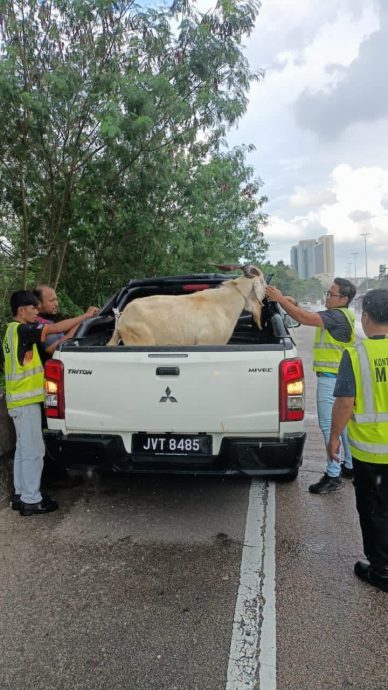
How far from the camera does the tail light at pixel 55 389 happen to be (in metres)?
3.42

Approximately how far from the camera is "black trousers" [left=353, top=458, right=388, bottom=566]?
2834mm

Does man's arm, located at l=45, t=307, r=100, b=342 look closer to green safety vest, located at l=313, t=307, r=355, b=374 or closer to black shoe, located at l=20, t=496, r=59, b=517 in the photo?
black shoe, located at l=20, t=496, r=59, b=517

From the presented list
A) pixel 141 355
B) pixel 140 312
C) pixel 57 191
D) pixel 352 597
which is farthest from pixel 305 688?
pixel 57 191

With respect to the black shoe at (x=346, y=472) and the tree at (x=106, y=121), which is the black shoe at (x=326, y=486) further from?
the tree at (x=106, y=121)

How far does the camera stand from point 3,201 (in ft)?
24.2

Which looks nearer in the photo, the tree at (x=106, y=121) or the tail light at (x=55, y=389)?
the tail light at (x=55, y=389)

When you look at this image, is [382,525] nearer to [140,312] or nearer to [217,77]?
[140,312]

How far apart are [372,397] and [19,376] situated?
267 cm

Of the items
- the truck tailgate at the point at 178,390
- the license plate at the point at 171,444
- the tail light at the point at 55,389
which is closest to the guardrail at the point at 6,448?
the tail light at the point at 55,389

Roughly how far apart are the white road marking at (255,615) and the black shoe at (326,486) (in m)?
0.71

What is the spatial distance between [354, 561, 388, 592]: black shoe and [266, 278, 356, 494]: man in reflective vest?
1376 mm

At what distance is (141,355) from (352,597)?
6.36ft

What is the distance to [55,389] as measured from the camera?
346 centimetres

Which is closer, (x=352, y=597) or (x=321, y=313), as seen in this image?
(x=352, y=597)
